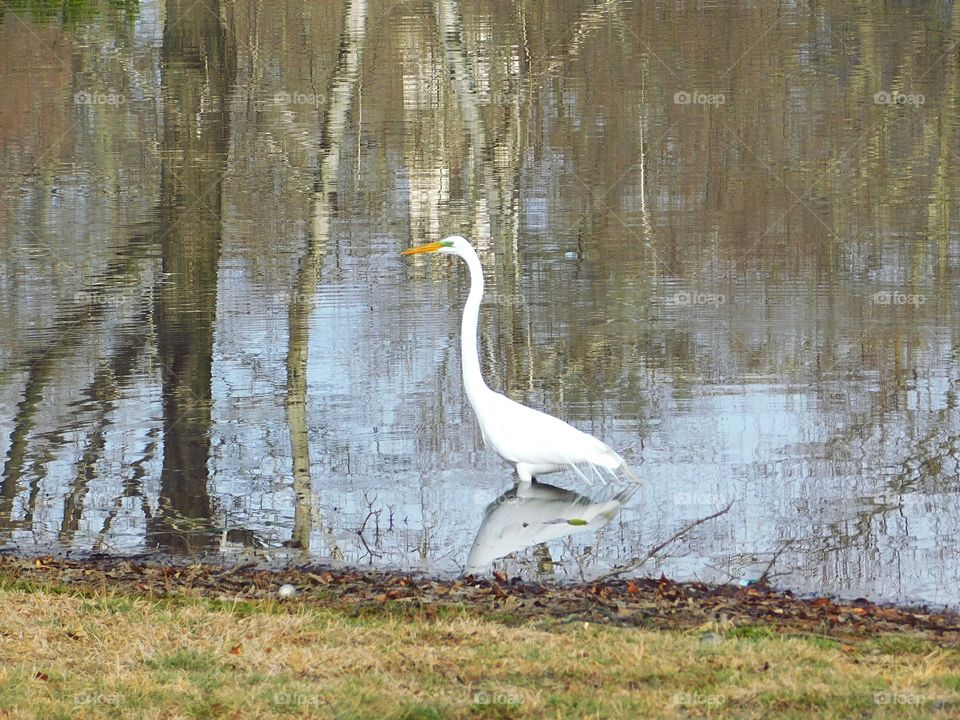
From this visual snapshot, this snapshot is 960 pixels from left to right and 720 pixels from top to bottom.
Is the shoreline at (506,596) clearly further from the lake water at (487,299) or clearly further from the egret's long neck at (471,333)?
the egret's long neck at (471,333)

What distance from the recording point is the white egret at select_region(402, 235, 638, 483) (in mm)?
9781

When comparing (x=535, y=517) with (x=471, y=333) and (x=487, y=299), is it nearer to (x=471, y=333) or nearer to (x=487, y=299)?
(x=471, y=333)

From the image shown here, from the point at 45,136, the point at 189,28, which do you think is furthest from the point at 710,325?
the point at 45,136

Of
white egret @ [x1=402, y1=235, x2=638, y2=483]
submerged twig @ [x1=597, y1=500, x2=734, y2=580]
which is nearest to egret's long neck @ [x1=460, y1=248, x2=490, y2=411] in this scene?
white egret @ [x1=402, y1=235, x2=638, y2=483]

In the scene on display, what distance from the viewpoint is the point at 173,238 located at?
18.9 metres

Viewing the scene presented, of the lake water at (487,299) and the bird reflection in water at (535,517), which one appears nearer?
the bird reflection in water at (535,517)

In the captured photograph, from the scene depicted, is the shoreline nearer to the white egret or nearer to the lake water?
the lake water

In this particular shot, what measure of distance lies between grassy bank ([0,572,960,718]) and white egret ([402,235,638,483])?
2651 mm

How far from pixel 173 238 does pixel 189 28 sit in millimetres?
7955

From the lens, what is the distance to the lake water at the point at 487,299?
9617mm

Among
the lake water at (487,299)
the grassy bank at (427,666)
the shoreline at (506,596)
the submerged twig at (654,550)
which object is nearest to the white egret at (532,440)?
the lake water at (487,299)

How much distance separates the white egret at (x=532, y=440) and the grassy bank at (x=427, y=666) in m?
2.65

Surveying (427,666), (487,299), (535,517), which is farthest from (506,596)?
(487,299)

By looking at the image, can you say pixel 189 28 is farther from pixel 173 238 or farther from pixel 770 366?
pixel 770 366
